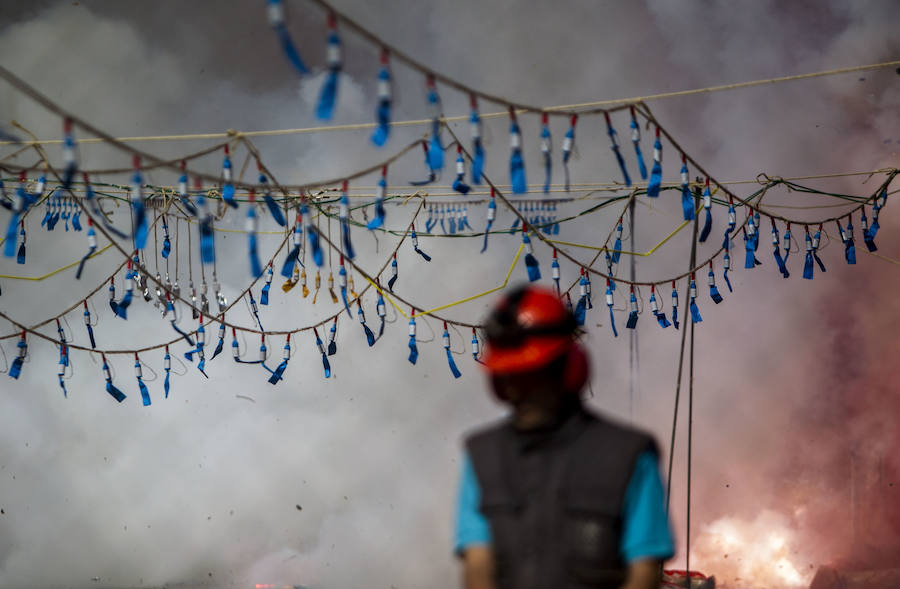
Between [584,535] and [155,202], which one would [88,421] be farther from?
[584,535]

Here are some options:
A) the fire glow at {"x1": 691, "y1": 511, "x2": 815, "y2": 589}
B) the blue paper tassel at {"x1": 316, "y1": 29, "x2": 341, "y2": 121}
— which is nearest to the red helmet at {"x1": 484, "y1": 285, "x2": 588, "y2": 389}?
the blue paper tassel at {"x1": 316, "y1": 29, "x2": 341, "y2": 121}

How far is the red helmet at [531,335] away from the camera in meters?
1.82

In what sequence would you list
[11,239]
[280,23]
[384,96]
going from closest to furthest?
[280,23] < [384,96] < [11,239]

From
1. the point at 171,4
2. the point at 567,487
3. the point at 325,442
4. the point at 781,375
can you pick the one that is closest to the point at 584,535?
the point at 567,487

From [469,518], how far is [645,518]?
40 centimetres

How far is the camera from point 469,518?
6.25 feet

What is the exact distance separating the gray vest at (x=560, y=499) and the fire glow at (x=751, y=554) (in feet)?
27.5

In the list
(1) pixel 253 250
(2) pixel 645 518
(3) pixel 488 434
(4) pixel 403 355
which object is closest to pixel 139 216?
(1) pixel 253 250

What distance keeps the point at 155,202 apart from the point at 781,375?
7.03m

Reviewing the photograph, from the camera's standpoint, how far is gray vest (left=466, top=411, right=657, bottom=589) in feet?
5.71

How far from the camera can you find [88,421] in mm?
9398

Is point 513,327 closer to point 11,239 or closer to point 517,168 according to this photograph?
point 517,168

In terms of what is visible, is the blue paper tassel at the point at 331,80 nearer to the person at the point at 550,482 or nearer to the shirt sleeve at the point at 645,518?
the person at the point at 550,482

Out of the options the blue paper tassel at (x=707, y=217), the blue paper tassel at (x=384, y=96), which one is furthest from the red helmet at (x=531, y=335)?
the blue paper tassel at (x=707, y=217)
